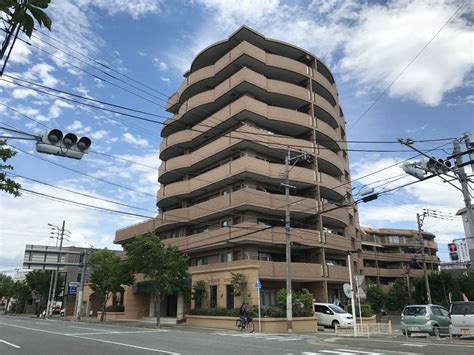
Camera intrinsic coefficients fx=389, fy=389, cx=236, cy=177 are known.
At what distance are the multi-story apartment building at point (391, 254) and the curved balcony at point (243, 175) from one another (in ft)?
118

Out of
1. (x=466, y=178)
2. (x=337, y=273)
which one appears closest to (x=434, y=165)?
(x=466, y=178)

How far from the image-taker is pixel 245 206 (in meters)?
31.2

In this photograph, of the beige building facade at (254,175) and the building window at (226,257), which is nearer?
the beige building facade at (254,175)

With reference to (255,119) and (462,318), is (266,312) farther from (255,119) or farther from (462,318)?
(255,119)

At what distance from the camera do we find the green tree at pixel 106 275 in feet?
115

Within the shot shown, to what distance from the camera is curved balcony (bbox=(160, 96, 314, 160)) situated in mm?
34031

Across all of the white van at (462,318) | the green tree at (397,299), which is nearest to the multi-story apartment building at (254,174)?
the white van at (462,318)

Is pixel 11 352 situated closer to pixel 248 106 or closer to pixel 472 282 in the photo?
pixel 248 106

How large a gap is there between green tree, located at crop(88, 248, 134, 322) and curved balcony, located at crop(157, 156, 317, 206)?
8925mm

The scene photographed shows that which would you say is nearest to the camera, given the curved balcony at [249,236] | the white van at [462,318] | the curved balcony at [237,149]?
the white van at [462,318]

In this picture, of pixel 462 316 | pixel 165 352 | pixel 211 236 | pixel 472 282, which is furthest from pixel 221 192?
pixel 472 282

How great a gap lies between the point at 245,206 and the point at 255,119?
8481mm

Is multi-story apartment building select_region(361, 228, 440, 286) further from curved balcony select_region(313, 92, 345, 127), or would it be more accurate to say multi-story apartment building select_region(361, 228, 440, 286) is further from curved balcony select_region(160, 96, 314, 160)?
curved balcony select_region(160, 96, 314, 160)

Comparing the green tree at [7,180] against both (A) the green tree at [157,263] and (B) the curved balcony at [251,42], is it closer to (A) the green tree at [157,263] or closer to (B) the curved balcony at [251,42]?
(A) the green tree at [157,263]
